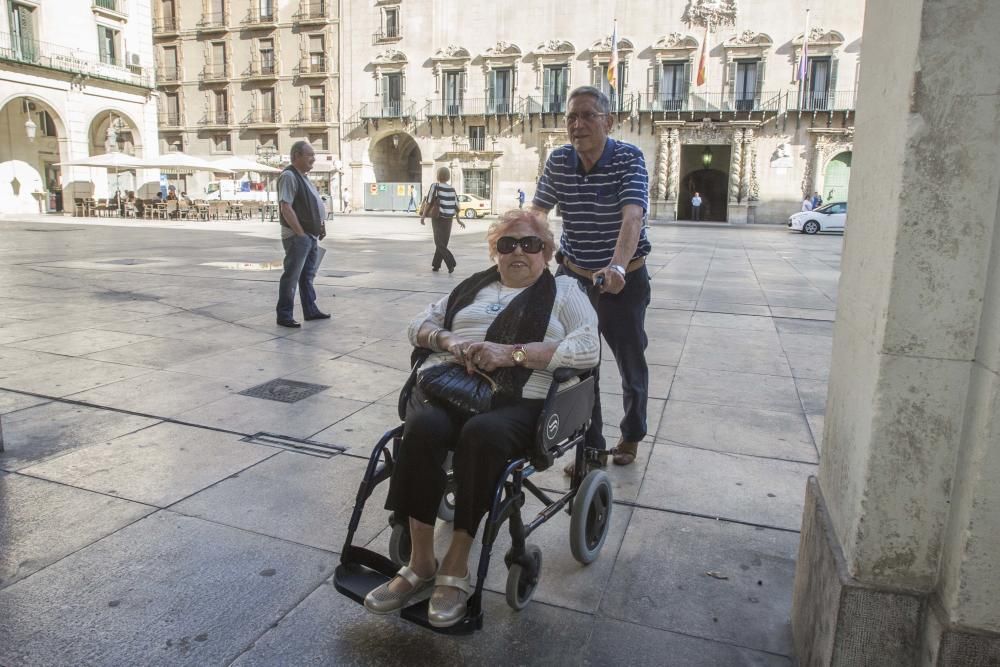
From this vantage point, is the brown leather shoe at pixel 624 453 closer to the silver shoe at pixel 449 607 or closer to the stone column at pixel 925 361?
the silver shoe at pixel 449 607

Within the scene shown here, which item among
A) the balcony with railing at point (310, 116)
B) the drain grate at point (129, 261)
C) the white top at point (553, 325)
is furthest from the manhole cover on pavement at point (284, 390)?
the balcony with railing at point (310, 116)

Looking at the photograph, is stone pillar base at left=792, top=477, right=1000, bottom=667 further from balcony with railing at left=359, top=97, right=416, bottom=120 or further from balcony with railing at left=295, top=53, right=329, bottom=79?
balcony with railing at left=295, top=53, right=329, bottom=79

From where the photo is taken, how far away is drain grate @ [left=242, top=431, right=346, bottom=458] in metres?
3.89

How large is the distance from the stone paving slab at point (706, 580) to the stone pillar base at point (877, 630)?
398mm

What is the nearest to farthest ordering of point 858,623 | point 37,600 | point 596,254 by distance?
point 858,623 < point 37,600 < point 596,254

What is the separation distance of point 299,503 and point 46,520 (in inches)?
39.4

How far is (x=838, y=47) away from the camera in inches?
1463

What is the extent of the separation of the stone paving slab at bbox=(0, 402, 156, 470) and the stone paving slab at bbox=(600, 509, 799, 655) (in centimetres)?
285

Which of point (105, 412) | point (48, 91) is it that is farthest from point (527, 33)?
point (105, 412)

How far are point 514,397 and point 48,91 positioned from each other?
36.6m

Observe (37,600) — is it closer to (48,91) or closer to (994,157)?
(994,157)

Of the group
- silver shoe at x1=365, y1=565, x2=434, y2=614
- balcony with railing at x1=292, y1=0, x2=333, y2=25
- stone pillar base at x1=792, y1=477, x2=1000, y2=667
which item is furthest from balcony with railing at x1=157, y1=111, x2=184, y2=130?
stone pillar base at x1=792, y1=477, x2=1000, y2=667

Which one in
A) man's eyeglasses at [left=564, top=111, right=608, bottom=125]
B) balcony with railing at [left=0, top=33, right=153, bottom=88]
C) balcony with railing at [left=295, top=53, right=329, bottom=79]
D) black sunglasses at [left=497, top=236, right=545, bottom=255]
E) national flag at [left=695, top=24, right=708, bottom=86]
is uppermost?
balcony with railing at [left=295, top=53, right=329, bottom=79]

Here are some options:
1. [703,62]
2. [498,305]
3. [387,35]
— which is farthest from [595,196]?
[387,35]
